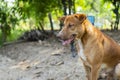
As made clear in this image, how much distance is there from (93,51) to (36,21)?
4466 mm

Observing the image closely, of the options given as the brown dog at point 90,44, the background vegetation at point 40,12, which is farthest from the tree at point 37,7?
the brown dog at point 90,44

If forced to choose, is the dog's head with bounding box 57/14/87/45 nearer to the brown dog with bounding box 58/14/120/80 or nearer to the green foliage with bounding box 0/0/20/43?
the brown dog with bounding box 58/14/120/80

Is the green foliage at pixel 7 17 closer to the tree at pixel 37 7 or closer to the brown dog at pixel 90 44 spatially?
the tree at pixel 37 7

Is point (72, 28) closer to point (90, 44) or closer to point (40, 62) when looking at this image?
point (90, 44)

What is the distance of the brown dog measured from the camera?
577 centimetres

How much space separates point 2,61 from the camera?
28.7 feet

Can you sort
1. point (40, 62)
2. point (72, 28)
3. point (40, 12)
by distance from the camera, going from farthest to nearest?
point (40, 12) → point (40, 62) → point (72, 28)

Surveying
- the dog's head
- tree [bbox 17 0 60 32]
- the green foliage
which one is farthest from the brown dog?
the green foliage

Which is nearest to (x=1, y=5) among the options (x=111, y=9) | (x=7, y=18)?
(x=7, y=18)

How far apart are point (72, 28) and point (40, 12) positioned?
444 cm

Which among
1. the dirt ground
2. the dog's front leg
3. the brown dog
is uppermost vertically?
the brown dog

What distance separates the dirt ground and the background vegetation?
54 cm

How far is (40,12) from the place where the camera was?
1011cm

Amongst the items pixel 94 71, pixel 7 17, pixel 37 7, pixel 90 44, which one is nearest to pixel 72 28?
pixel 90 44
